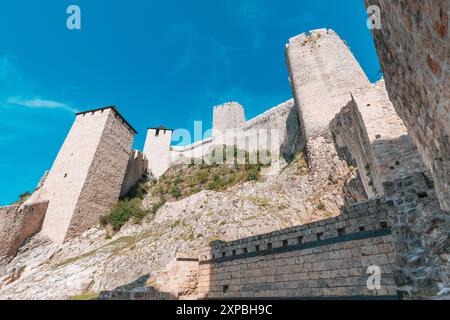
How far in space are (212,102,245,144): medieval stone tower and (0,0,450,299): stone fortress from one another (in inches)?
520

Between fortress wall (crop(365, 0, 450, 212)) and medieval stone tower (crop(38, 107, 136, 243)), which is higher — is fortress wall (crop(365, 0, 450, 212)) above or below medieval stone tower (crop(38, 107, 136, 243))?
below

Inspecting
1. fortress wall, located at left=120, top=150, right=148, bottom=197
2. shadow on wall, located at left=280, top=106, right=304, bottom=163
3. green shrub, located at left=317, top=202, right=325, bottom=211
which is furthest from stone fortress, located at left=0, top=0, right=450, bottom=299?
green shrub, located at left=317, top=202, right=325, bottom=211

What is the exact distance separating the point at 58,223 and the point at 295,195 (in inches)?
663

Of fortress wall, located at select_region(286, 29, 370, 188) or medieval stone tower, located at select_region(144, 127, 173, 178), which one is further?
medieval stone tower, located at select_region(144, 127, 173, 178)

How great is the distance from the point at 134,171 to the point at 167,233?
14703mm

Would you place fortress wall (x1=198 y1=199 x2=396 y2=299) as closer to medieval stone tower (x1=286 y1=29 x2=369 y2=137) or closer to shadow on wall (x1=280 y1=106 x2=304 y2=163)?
medieval stone tower (x1=286 y1=29 x2=369 y2=137)

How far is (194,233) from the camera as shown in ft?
44.6

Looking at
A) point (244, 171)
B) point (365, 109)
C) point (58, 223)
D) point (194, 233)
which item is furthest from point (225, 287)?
point (58, 223)

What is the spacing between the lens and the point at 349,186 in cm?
1268

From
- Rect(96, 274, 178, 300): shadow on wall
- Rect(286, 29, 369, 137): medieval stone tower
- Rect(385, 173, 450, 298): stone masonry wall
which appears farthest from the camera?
Rect(286, 29, 369, 137): medieval stone tower

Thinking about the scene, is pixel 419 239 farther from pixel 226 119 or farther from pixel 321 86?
pixel 226 119

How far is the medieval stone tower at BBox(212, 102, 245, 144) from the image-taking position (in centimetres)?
3666

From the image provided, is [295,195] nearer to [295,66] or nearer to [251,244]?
[251,244]

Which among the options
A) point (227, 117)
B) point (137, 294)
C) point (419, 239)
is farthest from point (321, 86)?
point (227, 117)
